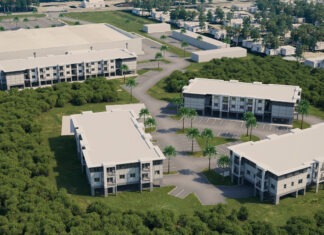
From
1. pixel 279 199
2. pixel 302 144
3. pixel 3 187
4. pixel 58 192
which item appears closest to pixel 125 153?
pixel 58 192

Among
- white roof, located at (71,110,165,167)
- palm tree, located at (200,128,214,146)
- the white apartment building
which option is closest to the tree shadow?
white roof, located at (71,110,165,167)

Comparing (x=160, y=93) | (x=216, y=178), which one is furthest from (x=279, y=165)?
(x=160, y=93)

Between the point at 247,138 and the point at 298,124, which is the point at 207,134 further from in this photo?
the point at 298,124

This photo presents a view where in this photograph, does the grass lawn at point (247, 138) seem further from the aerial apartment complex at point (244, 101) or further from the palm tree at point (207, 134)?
the aerial apartment complex at point (244, 101)

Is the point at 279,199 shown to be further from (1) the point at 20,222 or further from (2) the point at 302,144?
(1) the point at 20,222

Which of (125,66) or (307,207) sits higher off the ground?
(125,66)

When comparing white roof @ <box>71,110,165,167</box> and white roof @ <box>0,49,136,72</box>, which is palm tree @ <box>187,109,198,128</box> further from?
white roof @ <box>0,49,136,72</box>
